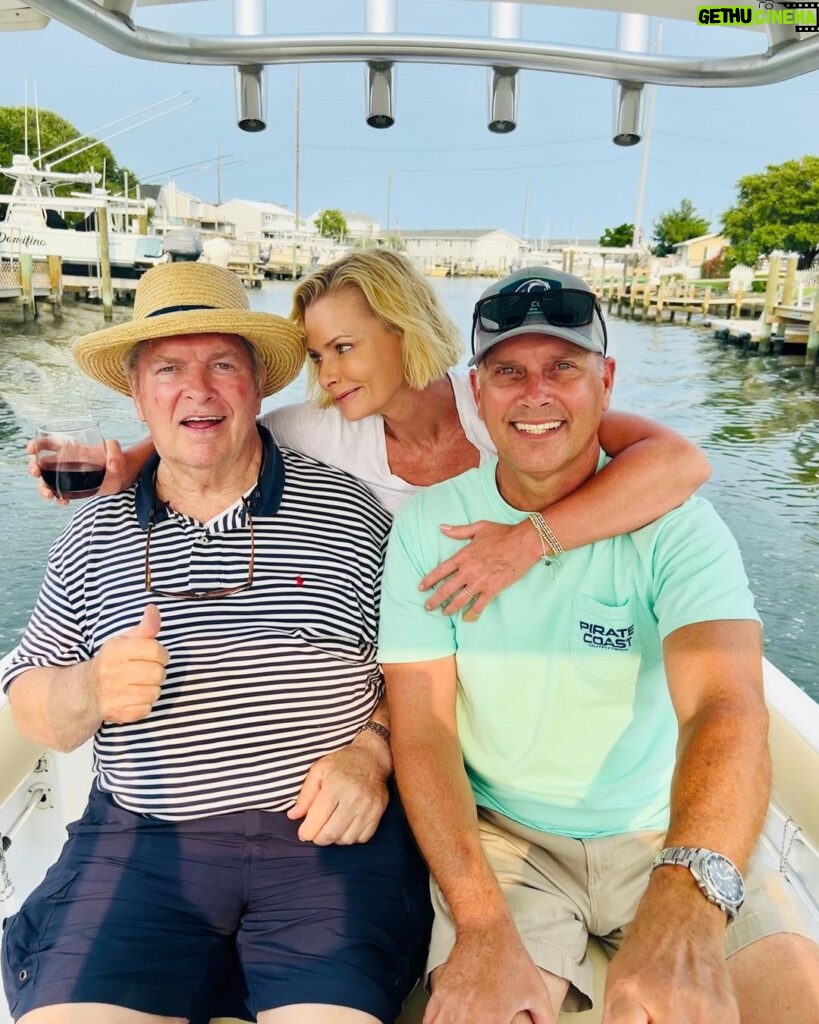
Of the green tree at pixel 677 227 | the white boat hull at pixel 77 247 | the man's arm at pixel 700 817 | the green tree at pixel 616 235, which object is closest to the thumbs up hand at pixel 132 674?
the man's arm at pixel 700 817

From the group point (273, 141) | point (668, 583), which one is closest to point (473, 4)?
point (273, 141)

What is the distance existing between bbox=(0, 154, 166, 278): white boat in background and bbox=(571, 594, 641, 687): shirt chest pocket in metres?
26.4

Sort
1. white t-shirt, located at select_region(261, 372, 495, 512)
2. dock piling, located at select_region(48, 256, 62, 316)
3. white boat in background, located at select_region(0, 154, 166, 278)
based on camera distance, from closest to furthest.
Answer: white t-shirt, located at select_region(261, 372, 495, 512), dock piling, located at select_region(48, 256, 62, 316), white boat in background, located at select_region(0, 154, 166, 278)

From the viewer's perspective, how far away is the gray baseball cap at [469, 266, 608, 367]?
1.53 m

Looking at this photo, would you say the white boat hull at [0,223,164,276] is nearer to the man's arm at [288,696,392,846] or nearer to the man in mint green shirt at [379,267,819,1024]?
the man in mint green shirt at [379,267,819,1024]

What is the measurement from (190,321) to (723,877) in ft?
4.59

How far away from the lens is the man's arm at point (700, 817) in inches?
38.9

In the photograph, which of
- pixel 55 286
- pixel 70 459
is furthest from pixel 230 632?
pixel 55 286

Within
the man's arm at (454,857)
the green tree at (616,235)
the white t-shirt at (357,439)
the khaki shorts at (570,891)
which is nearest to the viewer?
the man's arm at (454,857)

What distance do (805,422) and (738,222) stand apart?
78.2ft

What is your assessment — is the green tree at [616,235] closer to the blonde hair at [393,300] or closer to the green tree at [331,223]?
the green tree at [331,223]

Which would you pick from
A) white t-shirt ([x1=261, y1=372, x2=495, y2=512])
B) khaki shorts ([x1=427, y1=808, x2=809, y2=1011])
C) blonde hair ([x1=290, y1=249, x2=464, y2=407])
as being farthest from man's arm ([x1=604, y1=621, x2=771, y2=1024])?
blonde hair ([x1=290, y1=249, x2=464, y2=407])

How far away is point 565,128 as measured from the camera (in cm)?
254

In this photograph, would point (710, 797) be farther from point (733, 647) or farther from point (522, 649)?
point (522, 649)
